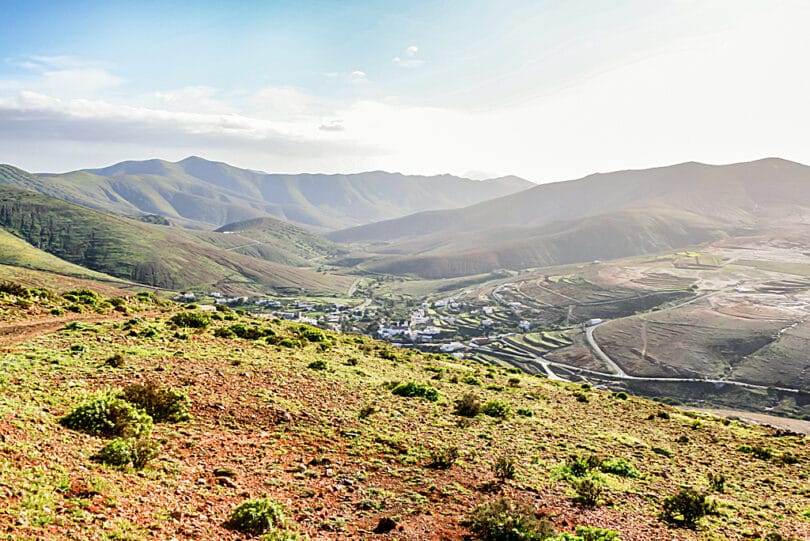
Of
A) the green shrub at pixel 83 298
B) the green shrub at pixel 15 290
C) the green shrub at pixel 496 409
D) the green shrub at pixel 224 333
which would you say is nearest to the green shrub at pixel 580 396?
the green shrub at pixel 496 409

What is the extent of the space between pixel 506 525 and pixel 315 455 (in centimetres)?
564

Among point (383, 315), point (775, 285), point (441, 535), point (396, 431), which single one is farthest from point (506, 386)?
point (775, 285)

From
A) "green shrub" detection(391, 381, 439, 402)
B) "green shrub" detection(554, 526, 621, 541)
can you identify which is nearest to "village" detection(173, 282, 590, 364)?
"green shrub" detection(391, 381, 439, 402)

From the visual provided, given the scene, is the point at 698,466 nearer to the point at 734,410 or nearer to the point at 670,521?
the point at 670,521

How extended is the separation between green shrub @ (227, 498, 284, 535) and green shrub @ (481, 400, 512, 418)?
39.3ft

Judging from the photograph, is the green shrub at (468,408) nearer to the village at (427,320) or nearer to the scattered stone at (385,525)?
the scattered stone at (385,525)

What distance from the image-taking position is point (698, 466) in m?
16.7

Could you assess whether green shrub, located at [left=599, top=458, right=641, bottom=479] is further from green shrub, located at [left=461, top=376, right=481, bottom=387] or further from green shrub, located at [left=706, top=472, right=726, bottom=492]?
green shrub, located at [left=461, top=376, right=481, bottom=387]

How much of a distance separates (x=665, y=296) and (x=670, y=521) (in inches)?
7068

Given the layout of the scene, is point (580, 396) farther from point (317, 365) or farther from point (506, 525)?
point (506, 525)

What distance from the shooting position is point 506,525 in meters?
9.57

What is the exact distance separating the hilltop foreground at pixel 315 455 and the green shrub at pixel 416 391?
7 cm

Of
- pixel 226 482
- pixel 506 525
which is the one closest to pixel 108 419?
pixel 226 482

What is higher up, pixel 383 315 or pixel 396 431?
pixel 396 431
